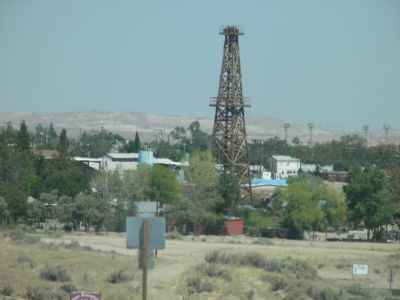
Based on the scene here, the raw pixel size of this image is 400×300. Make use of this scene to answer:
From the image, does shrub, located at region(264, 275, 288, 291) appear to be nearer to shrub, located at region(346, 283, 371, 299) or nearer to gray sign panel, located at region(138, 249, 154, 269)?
shrub, located at region(346, 283, 371, 299)

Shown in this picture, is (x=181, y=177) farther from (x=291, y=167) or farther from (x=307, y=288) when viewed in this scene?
(x=291, y=167)

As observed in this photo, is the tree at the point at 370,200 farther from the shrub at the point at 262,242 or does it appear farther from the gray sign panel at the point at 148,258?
the gray sign panel at the point at 148,258

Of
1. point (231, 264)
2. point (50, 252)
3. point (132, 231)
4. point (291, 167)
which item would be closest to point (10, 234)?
point (50, 252)

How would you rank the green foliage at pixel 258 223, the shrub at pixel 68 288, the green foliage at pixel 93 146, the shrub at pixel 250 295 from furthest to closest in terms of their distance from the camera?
the green foliage at pixel 93 146 → the green foliage at pixel 258 223 → the shrub at pixel 250 295 → the shrub at pixel 68 288

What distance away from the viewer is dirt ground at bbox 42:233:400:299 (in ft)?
128

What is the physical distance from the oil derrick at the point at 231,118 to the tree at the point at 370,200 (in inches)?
749

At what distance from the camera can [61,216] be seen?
76688 millimetres

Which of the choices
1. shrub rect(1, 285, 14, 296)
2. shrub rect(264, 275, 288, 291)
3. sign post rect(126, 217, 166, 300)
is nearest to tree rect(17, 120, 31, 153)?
shrub rect(264, 275, 288, 291)

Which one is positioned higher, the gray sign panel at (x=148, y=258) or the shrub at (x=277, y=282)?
the gray sign panel at (x=148, y=258)

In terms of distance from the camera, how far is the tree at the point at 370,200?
249 feet

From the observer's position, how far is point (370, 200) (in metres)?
76.5

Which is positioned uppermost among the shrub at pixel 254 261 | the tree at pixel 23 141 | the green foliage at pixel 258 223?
the tree at pixel 23 141

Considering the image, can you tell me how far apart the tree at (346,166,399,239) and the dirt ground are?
5.35 metres

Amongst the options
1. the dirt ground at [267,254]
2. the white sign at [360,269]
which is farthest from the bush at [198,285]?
the white sign at [360,269]
